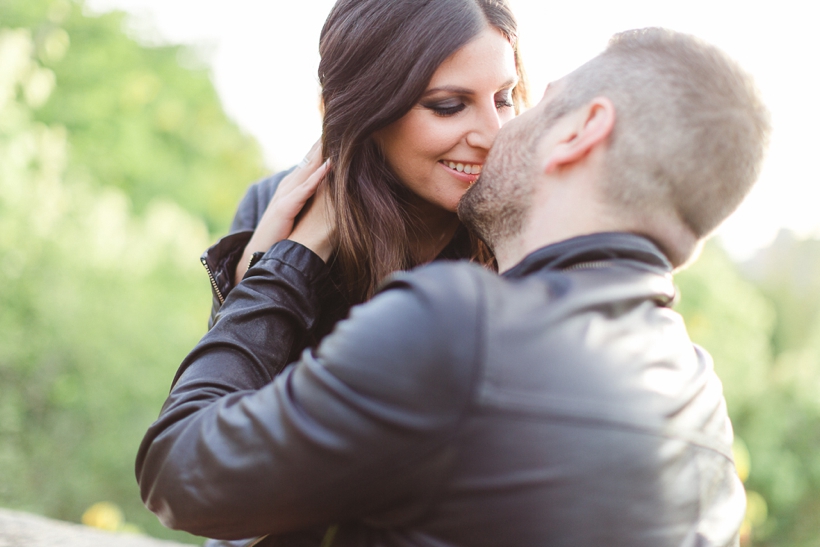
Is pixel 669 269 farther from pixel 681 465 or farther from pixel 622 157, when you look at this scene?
pixel 681 465

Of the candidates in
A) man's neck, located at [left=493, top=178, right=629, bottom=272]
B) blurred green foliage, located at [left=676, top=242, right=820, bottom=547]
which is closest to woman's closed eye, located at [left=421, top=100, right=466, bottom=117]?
man's neck, located at [left=493, top=178, right=629, bottom=272]

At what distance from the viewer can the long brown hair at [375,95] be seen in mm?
2756

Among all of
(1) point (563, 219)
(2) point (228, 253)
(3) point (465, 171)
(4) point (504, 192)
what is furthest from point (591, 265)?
(2) point (228, 253)

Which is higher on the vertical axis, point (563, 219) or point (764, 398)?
point (563, 219)

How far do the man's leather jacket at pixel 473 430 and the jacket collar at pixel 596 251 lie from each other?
0.23ft

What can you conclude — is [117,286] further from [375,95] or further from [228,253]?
[375,95]

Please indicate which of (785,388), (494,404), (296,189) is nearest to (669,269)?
(494,404)

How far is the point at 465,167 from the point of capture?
113 inches

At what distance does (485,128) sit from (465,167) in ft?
0.58

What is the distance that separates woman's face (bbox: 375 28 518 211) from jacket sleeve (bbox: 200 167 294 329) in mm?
725

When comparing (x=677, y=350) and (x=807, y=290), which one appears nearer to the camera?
(x=677, y=350)

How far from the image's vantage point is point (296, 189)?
289 cm

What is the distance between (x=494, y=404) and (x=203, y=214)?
76.6ft

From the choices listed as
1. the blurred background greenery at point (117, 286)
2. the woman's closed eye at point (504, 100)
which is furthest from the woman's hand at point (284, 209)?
the blurred background greenery at point (117, 286)
